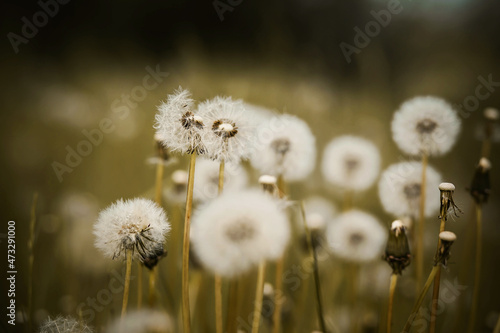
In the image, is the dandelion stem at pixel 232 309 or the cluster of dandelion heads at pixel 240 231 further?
the dandelion stem at pixel 232 309

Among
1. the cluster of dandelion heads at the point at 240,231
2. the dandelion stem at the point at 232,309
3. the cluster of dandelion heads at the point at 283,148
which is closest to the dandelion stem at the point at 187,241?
the cluster of dandelion heads at the point at 240,231

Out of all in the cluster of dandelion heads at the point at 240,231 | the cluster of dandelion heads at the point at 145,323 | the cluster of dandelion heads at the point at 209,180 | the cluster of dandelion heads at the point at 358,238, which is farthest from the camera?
the cluster of dandelion heads at the point at 358,238

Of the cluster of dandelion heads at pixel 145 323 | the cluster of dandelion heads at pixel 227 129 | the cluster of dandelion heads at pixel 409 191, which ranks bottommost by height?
the cluster of dandelion heads at pixel 145 323

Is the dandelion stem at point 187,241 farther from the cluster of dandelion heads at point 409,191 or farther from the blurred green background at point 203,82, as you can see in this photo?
the cluster of dandelion heads at point 409,191

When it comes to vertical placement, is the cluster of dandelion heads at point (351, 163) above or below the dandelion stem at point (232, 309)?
above

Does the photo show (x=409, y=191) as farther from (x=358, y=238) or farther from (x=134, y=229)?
(x=134, y=229)

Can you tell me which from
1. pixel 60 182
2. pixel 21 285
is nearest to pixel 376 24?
pixel 60 182

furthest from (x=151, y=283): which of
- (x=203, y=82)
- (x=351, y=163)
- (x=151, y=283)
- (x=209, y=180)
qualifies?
(x=351, y=163)

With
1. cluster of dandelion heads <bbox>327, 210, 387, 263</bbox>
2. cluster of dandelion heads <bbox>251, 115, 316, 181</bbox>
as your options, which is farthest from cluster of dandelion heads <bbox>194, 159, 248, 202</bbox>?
cluster of dandelion heads <bbox>327, 210, 387, 263</bbox>
